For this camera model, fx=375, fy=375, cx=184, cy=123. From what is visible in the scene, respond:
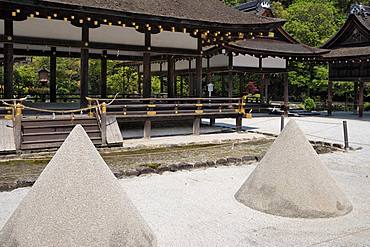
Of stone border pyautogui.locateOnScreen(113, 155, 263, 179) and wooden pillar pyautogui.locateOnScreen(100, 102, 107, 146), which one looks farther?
wooden pillar pyautogui.locateOnScreen(100, 102, 107, 146)

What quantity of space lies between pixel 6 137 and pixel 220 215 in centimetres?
746

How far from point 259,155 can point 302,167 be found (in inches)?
178

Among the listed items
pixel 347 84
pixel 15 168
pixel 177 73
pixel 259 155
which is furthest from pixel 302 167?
pixel 347 84

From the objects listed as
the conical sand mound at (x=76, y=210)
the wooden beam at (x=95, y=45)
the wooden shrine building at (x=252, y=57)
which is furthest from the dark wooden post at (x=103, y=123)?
the wooden shrine building at (x=252, y=57)

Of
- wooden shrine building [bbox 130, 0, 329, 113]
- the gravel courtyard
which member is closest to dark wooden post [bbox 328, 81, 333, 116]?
wooden shrine building [bbox 130, 0, 329, 113]

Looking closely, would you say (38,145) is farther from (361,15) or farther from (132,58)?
(361,15)

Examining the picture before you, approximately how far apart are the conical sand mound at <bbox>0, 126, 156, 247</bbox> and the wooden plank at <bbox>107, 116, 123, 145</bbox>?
7.53m

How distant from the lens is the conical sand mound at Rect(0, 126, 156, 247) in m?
3.85

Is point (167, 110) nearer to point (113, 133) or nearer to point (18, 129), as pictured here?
point (113, 133)

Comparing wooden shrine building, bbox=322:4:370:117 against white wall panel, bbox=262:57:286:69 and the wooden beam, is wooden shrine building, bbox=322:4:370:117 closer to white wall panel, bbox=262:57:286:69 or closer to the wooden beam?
white wall panel, bbox=262:57:286:69

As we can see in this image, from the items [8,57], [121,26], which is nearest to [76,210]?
[8,57]

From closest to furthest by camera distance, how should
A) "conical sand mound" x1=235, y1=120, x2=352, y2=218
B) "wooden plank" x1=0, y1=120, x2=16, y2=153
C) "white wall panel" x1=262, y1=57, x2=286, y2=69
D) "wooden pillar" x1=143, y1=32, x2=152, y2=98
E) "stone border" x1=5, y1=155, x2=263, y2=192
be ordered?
"conical sand mound" x1=235, y1=120, x2=352, y2=218
"stone border" x1=5, y1=155, x2=263, y2=192
"wooden plank" x1=0, y1=120, x2=16, y2=153
"wooden pillar" x1=143, y1=32, x2=152, y2=98
"white wall panel" x1=262, y1=57, x2=286, y2=69

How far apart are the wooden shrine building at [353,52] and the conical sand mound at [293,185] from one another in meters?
18.7

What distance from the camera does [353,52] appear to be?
2373 centimetres
